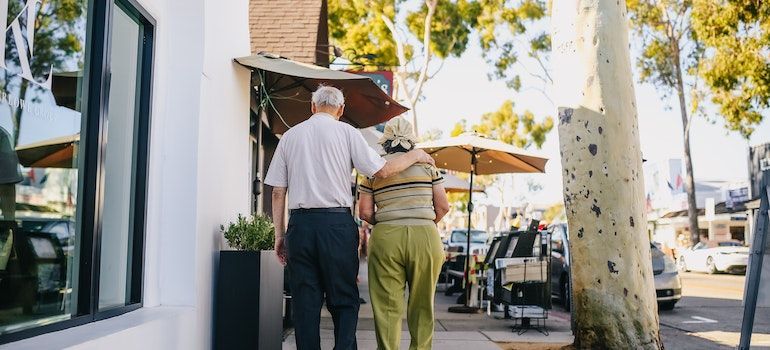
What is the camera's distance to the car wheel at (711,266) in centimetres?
2738

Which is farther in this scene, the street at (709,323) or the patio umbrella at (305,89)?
the street at (709,323)

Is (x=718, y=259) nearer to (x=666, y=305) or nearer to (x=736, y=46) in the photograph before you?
(x=736, y=46)

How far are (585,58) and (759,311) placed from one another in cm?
682

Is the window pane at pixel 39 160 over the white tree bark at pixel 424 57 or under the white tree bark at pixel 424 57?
under

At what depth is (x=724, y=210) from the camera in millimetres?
45531

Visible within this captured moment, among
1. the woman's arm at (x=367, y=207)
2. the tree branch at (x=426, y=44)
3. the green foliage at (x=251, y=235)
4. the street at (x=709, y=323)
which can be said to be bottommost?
the street at (x=709, y=323)

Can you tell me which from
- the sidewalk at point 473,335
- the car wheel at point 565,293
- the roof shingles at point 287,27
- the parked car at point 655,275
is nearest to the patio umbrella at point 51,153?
the sidewalk at point 473,335

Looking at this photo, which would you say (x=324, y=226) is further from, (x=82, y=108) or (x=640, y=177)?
(x=640, y=177)

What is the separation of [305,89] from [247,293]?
2.99 m

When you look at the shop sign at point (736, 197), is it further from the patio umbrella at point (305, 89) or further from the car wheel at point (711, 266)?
the patio umbrella at point (305, 89)

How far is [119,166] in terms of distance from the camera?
A: 451cm

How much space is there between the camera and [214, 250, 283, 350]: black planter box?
513 centimetres

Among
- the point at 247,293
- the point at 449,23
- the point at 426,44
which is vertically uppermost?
the point at 449,23

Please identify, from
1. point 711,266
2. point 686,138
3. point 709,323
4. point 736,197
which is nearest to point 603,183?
point 709,323
